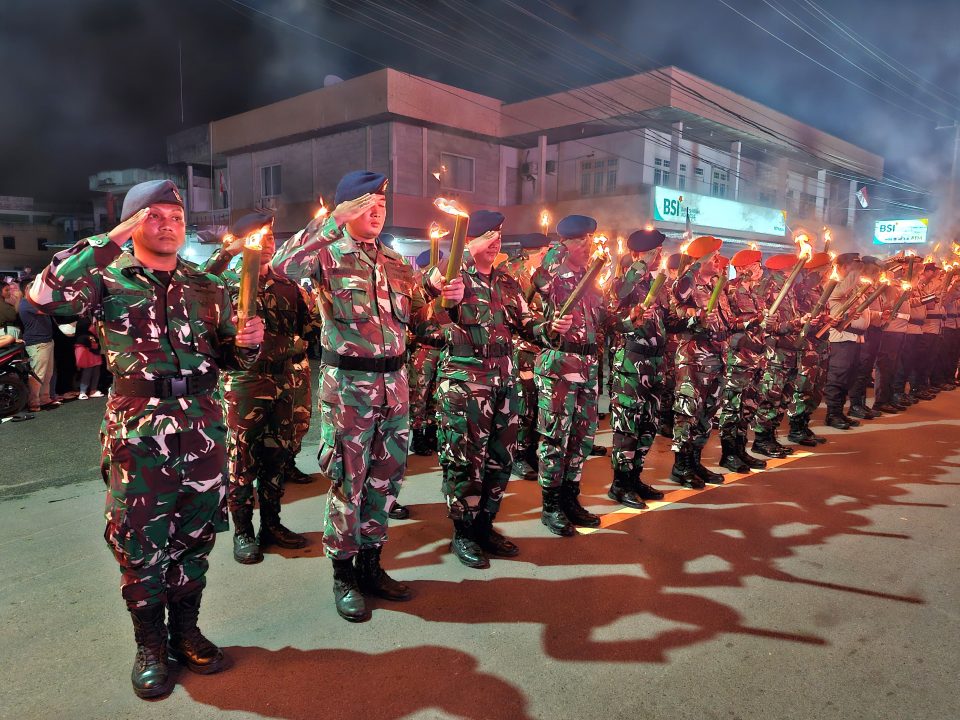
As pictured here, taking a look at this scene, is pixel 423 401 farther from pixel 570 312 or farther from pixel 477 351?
pixel 477 351

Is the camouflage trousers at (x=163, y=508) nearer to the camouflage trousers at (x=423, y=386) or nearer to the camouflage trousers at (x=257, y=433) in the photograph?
the camouflage trousers at (x=257, y=433)

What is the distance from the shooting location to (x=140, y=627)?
2.80m

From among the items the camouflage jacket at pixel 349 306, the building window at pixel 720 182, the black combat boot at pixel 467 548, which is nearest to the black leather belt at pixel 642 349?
the black combat boot at pixel 467 548

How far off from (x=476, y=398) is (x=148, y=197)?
2.12m

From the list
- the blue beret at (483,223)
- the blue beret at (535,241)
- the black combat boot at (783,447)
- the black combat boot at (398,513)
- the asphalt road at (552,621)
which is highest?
the blue beret at (535,241)

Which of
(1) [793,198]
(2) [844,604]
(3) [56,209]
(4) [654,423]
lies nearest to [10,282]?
(4) [654,423]

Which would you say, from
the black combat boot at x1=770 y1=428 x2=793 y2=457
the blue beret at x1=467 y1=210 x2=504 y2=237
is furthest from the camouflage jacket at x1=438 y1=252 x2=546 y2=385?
the black combat boot at x1=770 y1=428 x2=793 y2=457

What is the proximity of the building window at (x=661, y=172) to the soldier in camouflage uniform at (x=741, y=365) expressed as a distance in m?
17.6

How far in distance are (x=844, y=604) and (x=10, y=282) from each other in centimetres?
1143

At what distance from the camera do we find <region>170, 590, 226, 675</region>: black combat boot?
2.90 metres

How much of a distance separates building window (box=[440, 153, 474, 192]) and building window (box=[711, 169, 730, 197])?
10.1 metres

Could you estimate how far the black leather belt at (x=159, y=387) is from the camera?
2.68m

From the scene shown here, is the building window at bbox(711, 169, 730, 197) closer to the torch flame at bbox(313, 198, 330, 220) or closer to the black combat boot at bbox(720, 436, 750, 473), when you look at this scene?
the black combat boot at bbox(720, 436, 750, 473)

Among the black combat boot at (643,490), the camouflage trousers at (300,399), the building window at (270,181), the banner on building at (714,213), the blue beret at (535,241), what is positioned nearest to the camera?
the camouflage trousers at (300,399)
